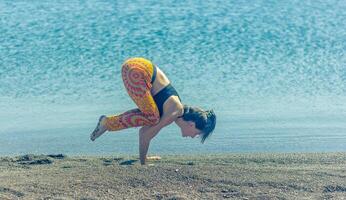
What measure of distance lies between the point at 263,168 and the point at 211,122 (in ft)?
2.83

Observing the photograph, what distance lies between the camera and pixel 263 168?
9703mm

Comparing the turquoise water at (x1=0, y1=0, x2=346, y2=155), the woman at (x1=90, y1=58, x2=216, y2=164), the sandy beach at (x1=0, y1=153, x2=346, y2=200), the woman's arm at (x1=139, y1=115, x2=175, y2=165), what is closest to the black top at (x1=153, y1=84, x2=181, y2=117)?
the woman at (x1=90, y1=58, x2=216, y2=164)

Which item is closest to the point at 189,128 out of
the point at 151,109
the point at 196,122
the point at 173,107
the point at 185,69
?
the point at 196,122

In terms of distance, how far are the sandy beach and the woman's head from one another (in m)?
0.36

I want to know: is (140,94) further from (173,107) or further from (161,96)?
(173,107)

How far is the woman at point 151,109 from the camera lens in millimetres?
9766

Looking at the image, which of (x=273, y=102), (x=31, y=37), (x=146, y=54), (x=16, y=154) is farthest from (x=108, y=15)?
(x=16, y=154)

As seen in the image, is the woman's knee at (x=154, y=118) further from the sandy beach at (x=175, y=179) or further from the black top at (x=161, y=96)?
the sandy beach at (x=175, y=179)

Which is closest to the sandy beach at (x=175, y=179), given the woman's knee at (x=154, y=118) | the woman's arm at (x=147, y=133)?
the woman's arm at (x=147, y=133)

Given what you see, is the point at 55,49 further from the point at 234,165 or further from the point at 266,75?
the point at 234,165

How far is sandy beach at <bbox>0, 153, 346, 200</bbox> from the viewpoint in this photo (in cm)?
841

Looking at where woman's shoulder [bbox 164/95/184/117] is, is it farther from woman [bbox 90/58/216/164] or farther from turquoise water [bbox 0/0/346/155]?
turquoise water [bbox 0/0/346/155]

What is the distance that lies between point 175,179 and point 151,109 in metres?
1.13

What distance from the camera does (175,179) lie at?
29.2ft
